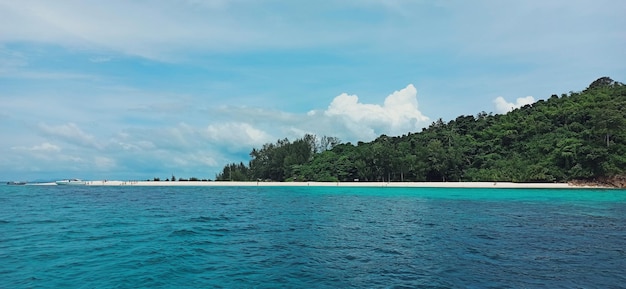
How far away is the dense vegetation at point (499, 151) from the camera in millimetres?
51250

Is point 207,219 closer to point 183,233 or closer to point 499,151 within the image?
point 183,233

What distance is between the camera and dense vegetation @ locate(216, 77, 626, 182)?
2018 inches

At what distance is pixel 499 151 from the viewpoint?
223 ft

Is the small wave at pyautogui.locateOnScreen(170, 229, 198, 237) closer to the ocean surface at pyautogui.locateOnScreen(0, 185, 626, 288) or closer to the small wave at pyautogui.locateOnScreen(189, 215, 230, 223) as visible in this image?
the ocean surface at pyautogui.locateOnScreen(0, 185, 626, 288)

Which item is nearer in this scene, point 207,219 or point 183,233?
point 183,233

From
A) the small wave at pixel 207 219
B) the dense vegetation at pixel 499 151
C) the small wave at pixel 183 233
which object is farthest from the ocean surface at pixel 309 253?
the dense vegetation at pixel 499 151

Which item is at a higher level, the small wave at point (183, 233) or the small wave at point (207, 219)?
the small wave at point (207, 219)

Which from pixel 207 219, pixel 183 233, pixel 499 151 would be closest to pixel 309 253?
pixel 183 233

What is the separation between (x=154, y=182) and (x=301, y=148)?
36039 mm

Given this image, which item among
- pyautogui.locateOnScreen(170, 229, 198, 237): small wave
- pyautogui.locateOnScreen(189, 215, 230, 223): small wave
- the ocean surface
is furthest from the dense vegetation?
pyautogui.locateOnScreen(170, 229, 198, 237): small wave

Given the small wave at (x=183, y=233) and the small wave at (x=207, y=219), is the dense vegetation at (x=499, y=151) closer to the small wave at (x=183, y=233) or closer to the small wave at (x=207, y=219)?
the small wave at (x=207, y=219)

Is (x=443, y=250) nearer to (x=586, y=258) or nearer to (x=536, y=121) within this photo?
(x=586, y=258)

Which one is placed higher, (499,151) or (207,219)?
(499,151)

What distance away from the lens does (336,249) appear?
12.4 m
